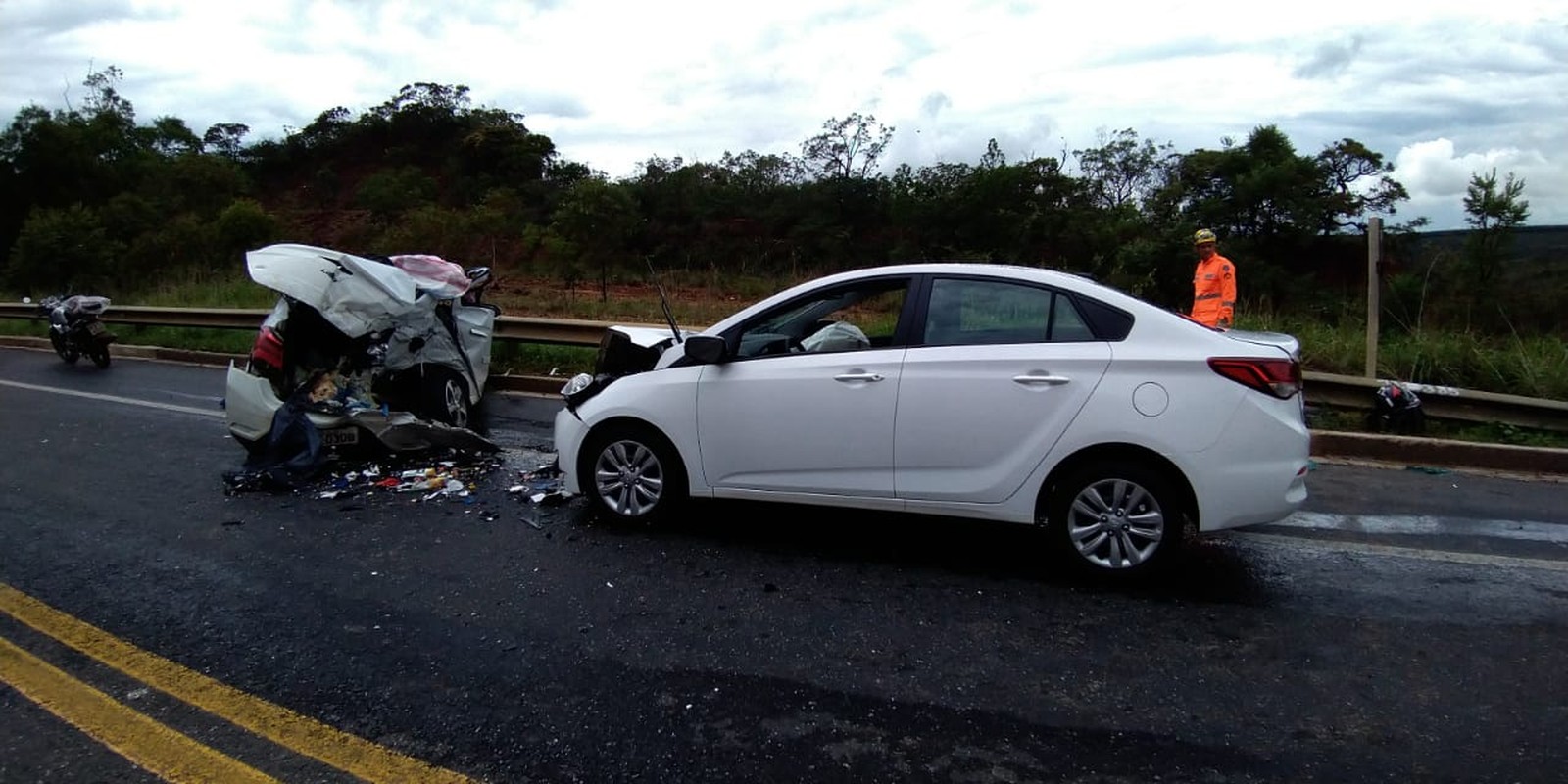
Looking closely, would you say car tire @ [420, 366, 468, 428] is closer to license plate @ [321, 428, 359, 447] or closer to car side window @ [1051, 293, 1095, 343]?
license plate @ [321, 428, 359, 447]

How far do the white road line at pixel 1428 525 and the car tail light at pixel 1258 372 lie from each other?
57.7 inches

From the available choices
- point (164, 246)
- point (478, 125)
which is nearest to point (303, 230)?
point (478, 125)

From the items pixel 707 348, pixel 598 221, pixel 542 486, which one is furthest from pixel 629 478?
pixel 598 221

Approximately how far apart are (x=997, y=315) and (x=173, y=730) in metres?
3.91

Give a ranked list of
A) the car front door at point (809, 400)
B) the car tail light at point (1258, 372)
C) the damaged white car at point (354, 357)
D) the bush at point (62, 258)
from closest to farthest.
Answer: the car tail light at point (1258, 372) → the car front door at point (809, 400) → the damaged white car at point (354, 357) → the bush at point (62, 258)

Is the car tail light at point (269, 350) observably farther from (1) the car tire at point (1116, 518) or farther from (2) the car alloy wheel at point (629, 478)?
(1) the car tire at point (1116, 518)

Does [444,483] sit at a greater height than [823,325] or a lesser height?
lesser

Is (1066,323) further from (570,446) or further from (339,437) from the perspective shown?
(339,437)

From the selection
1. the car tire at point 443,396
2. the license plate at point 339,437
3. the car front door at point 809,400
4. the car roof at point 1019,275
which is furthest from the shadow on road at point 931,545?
the car tire at point 443,396

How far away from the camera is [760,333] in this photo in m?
5.42

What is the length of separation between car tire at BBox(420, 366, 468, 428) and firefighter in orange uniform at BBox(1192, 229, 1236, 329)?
255 inches

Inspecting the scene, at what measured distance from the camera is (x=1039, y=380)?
184 inches

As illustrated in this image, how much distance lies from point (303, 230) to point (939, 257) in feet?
109

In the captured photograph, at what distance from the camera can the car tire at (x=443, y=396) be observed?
7934 millimetres
